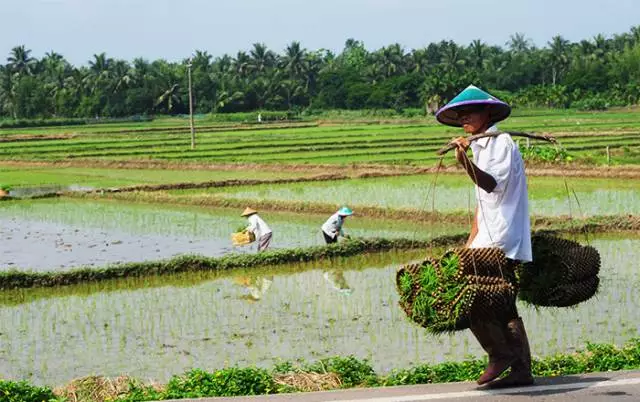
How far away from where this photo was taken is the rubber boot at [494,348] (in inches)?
169

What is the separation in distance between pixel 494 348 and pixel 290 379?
39.9 inches

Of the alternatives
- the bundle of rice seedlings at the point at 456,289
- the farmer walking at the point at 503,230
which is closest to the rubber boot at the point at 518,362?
the farmer walking at the point at 503,230

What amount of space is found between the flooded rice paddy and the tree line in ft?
117

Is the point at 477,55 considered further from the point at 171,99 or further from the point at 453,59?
the point at 171,99

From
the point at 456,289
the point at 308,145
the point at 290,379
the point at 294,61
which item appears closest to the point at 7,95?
the point at 294,61

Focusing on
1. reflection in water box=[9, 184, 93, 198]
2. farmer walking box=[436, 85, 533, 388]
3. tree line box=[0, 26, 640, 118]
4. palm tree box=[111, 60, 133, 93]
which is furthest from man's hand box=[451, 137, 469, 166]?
palm tree box=[111, 60, 133, 93]

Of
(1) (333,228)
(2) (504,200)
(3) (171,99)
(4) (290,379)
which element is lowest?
(1) (333,228)

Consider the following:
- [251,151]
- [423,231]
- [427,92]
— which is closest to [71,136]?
[251,151]

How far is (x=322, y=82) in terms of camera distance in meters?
72.4

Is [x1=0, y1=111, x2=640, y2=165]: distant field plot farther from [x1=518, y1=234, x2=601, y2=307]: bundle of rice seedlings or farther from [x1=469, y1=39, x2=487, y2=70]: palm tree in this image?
[x1=469, y1=39, x2=487, y2=70]: palm tree

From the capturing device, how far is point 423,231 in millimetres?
13875

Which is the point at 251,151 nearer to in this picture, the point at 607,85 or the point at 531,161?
the point at 531,161

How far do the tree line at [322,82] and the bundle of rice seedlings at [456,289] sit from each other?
51530 mm

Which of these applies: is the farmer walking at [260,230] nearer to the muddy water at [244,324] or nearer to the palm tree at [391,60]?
the muddy water at [244,324]
